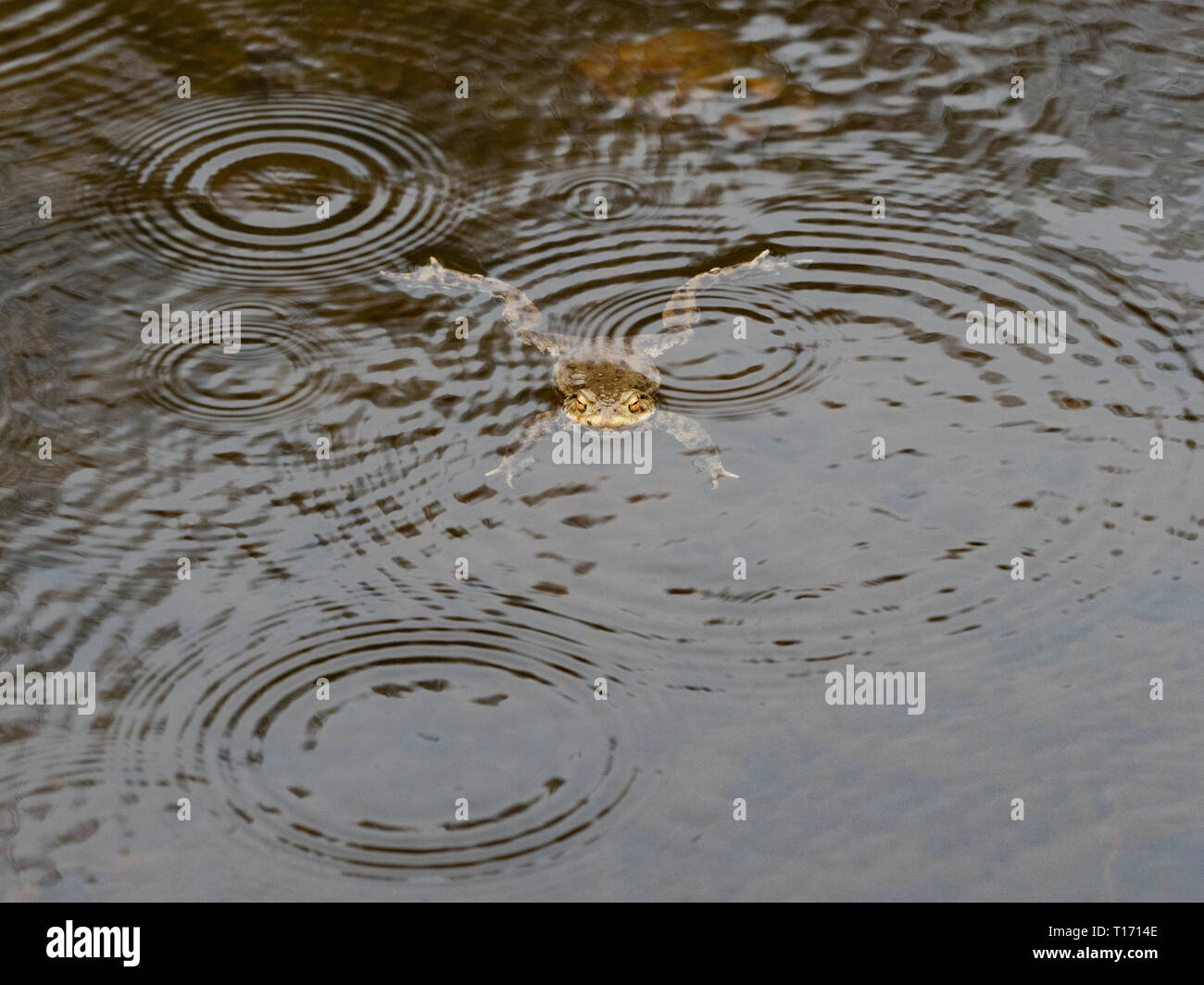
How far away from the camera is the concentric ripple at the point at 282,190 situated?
5.80 meters

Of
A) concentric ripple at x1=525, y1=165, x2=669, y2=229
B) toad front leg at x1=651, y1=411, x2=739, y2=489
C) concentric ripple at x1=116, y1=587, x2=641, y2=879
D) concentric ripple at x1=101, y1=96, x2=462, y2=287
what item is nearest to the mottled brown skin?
toad front leg at x1=651, y1=411, x2=739, y2=489

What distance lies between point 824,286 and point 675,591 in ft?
5.80

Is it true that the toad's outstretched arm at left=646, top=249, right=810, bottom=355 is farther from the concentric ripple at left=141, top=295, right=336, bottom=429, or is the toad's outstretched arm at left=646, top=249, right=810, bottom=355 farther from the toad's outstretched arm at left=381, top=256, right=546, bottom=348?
the concentric ripple at left=141, top=295, right=336, bottom=429

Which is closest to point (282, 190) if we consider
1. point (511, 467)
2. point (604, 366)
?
point (604, 366)

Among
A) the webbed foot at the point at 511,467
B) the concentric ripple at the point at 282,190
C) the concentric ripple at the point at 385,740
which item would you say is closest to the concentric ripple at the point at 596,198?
the concentric ripple at the point at 282,190

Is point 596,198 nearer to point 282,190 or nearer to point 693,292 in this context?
point 693,292

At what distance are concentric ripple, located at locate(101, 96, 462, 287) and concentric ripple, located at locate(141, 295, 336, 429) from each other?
0.34 metres

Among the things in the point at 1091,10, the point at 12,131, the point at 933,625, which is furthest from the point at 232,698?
the point at 1091,10

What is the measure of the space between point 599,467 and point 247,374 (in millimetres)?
1434

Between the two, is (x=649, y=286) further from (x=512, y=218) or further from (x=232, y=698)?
(x=232, y=698)

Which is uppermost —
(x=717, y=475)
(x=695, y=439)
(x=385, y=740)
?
(x=695, y=439)

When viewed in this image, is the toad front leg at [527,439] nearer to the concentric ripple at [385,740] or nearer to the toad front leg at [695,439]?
the toad front leg at [695,439]

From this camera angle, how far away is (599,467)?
5035mm

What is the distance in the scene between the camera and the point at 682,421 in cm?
517
